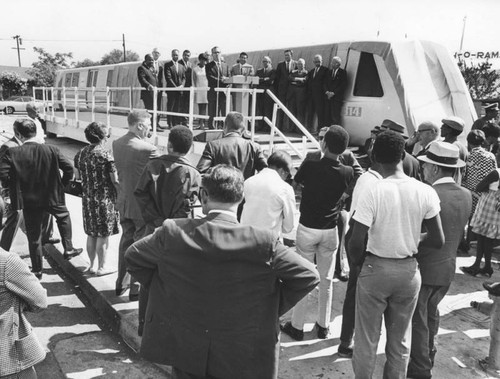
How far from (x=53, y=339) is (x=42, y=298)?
6.27 ft

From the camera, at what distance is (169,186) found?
11.9 ft

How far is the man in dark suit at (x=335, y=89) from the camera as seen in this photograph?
9.35 meters

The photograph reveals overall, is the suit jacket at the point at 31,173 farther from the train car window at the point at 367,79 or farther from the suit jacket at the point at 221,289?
the train car window at the point at 367,79

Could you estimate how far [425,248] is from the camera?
3.07m

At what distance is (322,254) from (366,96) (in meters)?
6.25

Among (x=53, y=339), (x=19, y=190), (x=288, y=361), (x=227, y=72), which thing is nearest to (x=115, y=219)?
(x=19, y=190)

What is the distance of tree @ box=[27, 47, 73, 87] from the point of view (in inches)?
2356

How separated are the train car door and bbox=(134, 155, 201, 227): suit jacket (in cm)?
621

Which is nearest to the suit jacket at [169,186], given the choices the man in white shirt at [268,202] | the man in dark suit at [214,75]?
the man in white shirt at [268,202]

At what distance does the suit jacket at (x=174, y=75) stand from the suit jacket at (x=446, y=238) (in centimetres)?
874

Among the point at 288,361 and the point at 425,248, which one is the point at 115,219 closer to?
the point at 288,361

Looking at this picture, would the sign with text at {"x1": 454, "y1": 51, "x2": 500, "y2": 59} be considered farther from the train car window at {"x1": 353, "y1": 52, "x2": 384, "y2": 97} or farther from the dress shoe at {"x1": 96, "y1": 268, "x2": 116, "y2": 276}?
the dress shoe at {"x1": 96, "y1": 268, "x2": 116, "y2": 276}

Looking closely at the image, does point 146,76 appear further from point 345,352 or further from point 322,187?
point 345,352

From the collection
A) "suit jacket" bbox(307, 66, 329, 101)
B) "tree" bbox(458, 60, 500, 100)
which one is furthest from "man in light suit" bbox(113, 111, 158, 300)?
"tree" bbox(458, 60, 500, 100)
